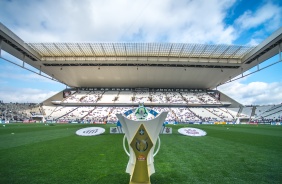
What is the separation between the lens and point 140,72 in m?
40.5

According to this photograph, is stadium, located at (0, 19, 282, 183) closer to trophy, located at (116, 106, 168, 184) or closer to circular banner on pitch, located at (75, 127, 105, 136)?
circular banner on pitch, located at (75, 127, 105, 136)

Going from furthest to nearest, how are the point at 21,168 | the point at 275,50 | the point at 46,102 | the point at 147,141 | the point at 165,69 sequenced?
the point at 46,102
the point at 165,69
the point at 275,50
the point at 21,168
the point at 147,141

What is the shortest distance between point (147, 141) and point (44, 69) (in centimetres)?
4304

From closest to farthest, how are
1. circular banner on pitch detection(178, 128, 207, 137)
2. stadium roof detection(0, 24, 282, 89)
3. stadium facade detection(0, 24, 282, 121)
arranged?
circular banner on pitch detection(178, 128, 207, 137) → stadium roof detection(0, 24, 282, 89) → stadium facade detection(0, 24, 282, 121)

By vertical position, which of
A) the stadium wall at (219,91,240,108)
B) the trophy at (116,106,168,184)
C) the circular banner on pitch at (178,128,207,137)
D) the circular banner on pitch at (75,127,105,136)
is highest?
the stadium wall at (219,91,240,108)

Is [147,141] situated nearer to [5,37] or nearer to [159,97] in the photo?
[5,37]

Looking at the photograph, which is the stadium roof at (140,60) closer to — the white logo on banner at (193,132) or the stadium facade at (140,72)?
the stadium facade at (140,72)

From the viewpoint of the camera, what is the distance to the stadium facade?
30.7 m

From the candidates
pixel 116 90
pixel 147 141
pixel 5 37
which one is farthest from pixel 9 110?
pixel 147 141

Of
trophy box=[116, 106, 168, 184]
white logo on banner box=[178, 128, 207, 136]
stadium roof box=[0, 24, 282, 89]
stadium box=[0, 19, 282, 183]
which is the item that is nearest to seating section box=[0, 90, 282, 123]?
stadium box=[0, 19, 282, 183]

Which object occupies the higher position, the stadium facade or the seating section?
the stadium facade

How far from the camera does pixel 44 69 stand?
131 feet

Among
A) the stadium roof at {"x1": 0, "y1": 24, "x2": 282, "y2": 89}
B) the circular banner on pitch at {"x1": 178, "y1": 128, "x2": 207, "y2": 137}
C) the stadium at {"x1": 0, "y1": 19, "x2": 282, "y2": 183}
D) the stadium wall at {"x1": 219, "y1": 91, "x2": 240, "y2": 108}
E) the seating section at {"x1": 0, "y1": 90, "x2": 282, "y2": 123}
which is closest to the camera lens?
the circular banner on pitch at {"x1": 178, "y1": 128, "x2": 207, "y2": 137}

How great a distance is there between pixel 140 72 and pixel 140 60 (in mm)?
5734
